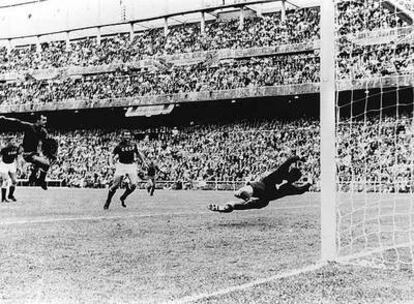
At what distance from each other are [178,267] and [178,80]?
80.6 feet

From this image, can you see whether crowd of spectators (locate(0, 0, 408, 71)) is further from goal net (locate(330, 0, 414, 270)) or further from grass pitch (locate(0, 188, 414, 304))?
grass pitch (locate(0, 188, 414, 304))

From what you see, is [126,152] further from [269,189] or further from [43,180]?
[43,180]

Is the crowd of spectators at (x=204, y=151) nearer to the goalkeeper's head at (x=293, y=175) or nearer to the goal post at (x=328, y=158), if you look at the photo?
the goalkeeper's head at (x=293, y=175)

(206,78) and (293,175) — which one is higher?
(206,78)

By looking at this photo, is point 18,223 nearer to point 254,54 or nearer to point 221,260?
point 221,260

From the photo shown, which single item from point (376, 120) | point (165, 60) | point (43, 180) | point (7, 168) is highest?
point (165, 60)

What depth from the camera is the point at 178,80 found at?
29.6 metres

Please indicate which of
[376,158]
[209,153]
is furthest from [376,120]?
[209,153]

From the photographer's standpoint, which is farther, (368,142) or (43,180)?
(368,142)

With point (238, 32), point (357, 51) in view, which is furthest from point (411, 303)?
point (238, 32)

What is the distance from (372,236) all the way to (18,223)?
5487 mm

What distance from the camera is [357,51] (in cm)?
2453

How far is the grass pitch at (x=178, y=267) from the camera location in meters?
4.36

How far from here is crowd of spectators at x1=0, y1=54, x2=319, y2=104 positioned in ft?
87.0
